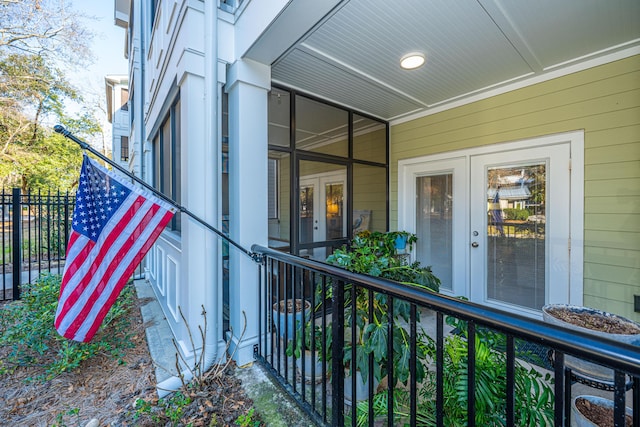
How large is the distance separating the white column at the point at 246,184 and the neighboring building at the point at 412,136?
0.02 metres

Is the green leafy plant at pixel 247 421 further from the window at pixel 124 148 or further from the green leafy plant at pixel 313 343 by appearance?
the window at pixel 124 148

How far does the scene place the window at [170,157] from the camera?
3102 mm

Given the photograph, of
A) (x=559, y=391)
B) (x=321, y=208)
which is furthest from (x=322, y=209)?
(x=559, y=391)

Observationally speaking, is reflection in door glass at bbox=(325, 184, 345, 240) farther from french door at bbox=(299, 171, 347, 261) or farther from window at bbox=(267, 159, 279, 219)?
window at bbox=(267, 159, 279, 219)

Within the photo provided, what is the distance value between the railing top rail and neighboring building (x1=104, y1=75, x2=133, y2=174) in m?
10.2

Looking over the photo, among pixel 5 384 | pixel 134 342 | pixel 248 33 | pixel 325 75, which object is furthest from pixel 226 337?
pixel 325 75

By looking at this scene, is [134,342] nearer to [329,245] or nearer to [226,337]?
[226,337]

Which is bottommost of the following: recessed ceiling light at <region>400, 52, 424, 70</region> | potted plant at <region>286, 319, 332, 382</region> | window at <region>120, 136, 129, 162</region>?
potted plant at <region>286, 319, 332, 382</region>

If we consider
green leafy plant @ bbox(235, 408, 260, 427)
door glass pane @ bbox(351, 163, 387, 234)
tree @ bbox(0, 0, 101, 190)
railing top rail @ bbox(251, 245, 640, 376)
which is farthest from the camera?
tree @ bbox(0, 0, 101, 190)

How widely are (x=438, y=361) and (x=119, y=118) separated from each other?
12473 millimetres

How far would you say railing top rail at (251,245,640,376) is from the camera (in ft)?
2.13

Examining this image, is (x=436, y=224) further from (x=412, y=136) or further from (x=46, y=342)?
(x=46, y=342)

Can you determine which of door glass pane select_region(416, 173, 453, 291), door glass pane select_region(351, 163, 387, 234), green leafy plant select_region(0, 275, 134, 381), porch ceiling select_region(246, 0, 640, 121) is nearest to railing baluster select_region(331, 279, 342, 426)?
porch ceiling select_region(246, 0, 640, 121)

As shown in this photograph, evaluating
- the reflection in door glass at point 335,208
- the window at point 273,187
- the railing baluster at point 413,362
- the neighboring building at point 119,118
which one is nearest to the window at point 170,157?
the window at point 273,187
